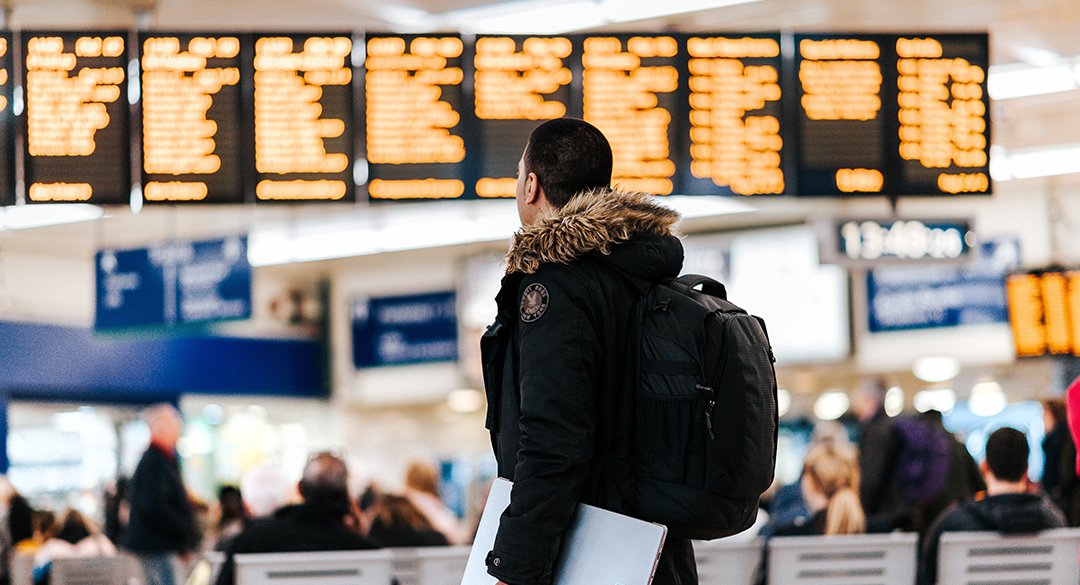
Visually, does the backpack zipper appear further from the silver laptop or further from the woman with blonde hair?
the woman with blonde hair

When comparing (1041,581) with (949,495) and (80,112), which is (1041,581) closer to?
(949,495)

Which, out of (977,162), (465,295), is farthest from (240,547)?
(465,295)

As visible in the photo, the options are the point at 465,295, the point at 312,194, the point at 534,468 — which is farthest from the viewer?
the point at 465,295

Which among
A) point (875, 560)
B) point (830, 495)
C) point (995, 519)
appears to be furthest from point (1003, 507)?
point (830, 495)

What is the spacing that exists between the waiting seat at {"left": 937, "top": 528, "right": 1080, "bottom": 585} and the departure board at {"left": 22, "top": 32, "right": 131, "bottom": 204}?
3883 mm

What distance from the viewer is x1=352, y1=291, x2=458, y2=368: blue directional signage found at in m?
16.4

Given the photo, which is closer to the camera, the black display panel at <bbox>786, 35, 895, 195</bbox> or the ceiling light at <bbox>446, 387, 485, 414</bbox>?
the black display panel at <bbox>786, 35, 895, 195</bbox>

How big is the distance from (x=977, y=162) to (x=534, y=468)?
5.03 metres

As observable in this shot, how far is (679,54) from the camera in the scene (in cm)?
674

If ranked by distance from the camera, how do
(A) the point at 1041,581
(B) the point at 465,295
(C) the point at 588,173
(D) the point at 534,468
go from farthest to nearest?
(B) the point at 465,295 < (A) the point at 1041,581 < (C) the point at 588,173 < (D) the point at 534,468

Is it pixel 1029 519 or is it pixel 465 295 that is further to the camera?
pixel 465 295

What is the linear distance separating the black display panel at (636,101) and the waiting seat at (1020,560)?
84.9 inches

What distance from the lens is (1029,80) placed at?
1049cm

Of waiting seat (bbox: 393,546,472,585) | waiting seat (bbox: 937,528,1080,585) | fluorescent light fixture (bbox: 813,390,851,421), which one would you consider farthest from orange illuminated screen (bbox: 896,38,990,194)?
fluorescent light fixture (bbox: 813,390,851,421)
